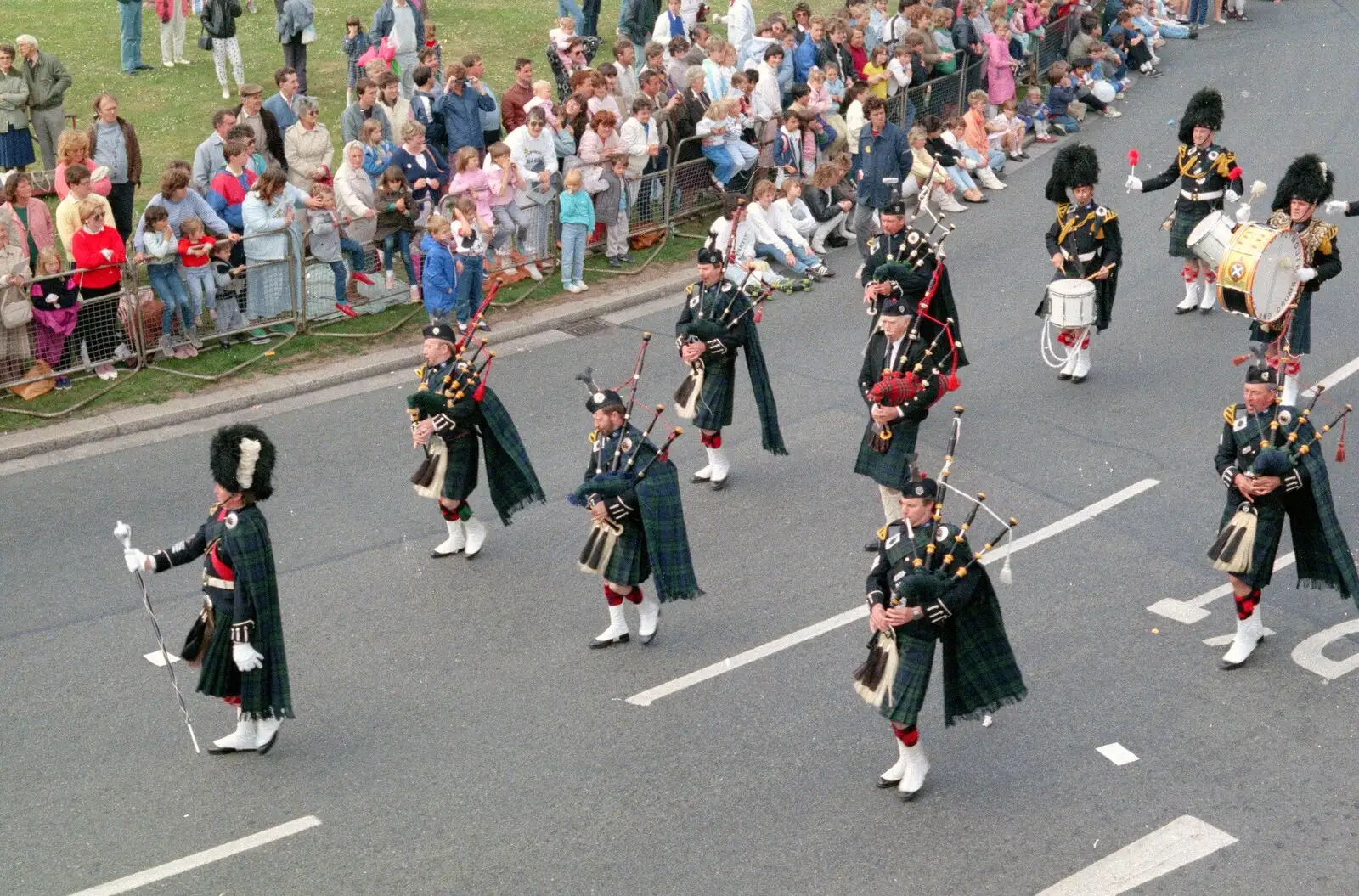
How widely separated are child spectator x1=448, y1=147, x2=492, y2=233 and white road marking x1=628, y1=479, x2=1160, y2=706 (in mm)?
6316

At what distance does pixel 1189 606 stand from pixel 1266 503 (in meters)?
1.18

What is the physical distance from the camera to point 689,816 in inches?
347

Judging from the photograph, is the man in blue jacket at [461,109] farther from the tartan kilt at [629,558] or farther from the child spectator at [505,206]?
the tartan kilt at [629,558]

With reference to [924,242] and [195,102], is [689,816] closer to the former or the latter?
[924,242]

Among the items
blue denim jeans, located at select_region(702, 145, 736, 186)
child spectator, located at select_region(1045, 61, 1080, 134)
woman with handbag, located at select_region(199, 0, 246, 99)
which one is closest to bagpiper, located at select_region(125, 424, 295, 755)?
blue denim jeans, located at select_region(702, 145, 736, 186)

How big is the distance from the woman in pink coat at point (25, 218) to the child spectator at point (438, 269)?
10.4 ft

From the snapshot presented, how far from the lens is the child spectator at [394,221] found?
1542cm

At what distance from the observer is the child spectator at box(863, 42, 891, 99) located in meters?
19.8

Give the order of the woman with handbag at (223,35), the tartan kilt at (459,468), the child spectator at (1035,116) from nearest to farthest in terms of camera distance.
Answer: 1. the tartan kilt at (459,468)
2. the woman with handbag at (223,35)
3. the child spectator at (1035,116)

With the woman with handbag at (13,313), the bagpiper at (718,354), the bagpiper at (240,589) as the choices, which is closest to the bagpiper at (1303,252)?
the bagpiper at (718,354)

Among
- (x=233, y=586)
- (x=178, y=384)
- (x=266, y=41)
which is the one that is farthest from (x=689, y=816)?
(x=266, y=41)

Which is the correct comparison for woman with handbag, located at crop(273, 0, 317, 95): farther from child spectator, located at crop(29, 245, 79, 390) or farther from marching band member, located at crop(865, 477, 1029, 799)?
marching band member, located at crop(865, 477, 1029, 799)

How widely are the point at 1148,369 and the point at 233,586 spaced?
8423 mm

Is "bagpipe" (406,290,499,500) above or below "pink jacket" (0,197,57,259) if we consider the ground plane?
below
